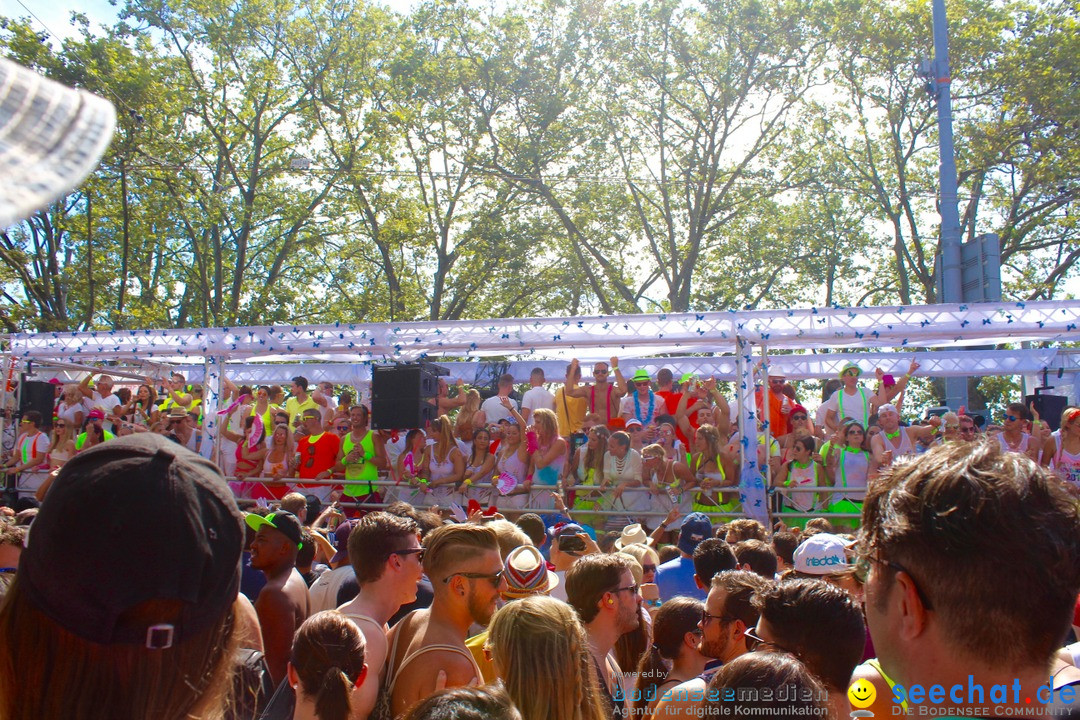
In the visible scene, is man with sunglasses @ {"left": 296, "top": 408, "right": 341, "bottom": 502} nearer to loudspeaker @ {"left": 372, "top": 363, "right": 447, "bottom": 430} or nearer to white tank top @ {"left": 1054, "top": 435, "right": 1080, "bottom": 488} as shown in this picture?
loudspeaker @ {"left": 372, "top": 363, "right": 447, "bottom": 430}

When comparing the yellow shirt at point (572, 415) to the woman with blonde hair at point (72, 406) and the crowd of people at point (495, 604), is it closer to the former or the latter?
the crowd of people at point (495, 604)

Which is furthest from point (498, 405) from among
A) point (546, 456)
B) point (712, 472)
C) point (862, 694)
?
point (862, 694)

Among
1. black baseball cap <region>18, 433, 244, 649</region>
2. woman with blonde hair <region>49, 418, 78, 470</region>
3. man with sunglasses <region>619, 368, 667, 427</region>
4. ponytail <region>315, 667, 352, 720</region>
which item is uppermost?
man with sunglasses <region>619, 368, 667, 427</region>

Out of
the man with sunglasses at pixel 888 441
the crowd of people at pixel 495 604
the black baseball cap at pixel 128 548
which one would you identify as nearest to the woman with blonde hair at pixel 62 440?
the crowd of people at pixel 495 604

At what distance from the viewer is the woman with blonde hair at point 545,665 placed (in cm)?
277

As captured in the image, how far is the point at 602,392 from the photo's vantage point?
10.9 meters

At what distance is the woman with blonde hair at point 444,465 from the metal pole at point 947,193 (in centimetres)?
746

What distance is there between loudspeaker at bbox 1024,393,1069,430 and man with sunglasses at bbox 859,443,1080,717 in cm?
1172

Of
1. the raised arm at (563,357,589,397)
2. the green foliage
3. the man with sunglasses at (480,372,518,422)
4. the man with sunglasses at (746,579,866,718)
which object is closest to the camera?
the man with sunglasses at (746,579,866,718)

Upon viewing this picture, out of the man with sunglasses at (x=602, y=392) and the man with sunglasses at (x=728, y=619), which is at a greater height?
the man with sunglasses at (x=602, y=392)

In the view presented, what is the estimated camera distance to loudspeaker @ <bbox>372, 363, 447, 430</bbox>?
35.2 feet

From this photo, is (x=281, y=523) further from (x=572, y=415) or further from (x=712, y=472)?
(x=572, y=415)

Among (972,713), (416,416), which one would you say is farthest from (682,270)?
(972,713)

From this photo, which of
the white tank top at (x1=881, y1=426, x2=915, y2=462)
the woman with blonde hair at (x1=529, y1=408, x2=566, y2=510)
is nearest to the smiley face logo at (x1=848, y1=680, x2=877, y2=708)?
the woman with blonde hair at (x1=529, y1=408, x2=566, y2=510)
